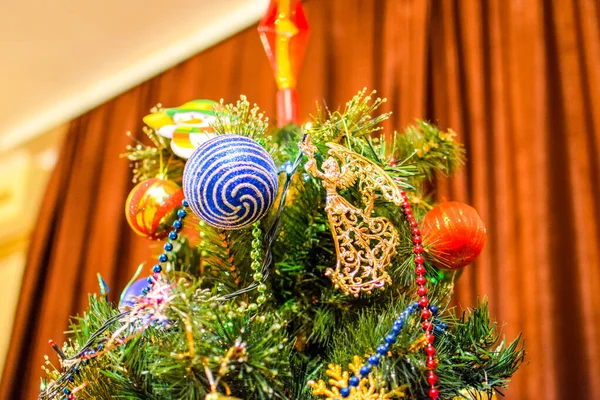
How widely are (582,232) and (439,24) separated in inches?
17.2

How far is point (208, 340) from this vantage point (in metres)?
0.31

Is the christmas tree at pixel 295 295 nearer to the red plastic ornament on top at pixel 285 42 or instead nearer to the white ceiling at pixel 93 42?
the red plastic ornament on top at pixel 285 42

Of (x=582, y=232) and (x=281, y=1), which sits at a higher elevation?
(x=281, y=1)

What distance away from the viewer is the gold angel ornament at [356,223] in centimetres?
37

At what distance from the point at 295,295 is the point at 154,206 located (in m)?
0.16

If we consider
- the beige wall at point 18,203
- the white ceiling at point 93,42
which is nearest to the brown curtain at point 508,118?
the white ceiling at point 93,42

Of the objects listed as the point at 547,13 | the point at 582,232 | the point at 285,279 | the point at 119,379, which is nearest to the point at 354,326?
the point at 285,279

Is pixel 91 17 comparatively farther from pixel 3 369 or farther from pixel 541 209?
pixel 541 209

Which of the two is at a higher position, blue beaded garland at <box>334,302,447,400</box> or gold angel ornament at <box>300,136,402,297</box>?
gold angel ornament at <box>300,136,402,297</box>

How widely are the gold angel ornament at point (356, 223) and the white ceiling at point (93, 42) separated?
895mm

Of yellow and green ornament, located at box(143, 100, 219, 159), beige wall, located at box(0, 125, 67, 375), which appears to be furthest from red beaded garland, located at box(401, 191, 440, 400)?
beige wall, located at box(0, 125, 67, 375)

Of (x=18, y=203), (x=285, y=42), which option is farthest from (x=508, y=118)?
(x=18, y=203)

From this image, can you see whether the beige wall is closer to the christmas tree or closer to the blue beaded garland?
the christmas tree

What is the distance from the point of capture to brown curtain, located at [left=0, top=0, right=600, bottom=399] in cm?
62
